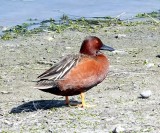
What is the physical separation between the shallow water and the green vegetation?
428 millimetres

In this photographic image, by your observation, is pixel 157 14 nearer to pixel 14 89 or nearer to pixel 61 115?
pixel 14 89

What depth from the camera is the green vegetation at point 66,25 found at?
15304 millimetres

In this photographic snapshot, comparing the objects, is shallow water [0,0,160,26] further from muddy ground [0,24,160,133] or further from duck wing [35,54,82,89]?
duck wing [35,54,82,89]

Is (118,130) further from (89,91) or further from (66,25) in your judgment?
(66,25)

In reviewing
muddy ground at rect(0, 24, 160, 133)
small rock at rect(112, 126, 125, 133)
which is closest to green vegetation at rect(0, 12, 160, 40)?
muddy ground at rect(0, 24, 160, 133)

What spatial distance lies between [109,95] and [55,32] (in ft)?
19.9

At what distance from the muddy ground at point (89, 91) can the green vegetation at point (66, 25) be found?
378 millimetres

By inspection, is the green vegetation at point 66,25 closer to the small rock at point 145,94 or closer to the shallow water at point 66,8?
the shallow water at point 66,8

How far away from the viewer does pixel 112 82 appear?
10188mm

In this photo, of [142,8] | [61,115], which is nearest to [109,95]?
[61,115]

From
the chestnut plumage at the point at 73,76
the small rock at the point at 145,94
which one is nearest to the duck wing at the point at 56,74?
the chestnut plumage at the point at 73,76

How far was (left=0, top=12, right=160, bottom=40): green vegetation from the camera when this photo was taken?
1530cm

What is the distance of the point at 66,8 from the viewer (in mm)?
17844

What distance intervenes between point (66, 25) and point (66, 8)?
6.23ft
